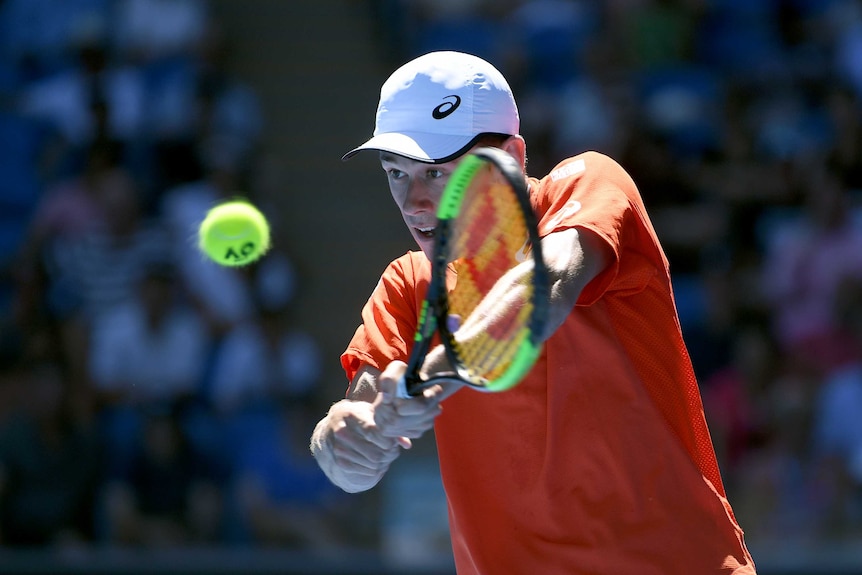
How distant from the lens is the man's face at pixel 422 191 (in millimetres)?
3109

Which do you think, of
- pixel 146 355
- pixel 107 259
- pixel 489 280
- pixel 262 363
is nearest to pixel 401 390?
pixel 489 280

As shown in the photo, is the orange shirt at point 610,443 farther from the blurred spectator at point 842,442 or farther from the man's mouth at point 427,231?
the blurred spectator at point 842,442

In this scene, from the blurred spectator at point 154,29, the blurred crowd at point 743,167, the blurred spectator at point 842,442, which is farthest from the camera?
the blurred spectator at point 154,29

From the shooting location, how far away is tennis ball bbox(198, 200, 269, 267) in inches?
164

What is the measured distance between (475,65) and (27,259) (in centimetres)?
615

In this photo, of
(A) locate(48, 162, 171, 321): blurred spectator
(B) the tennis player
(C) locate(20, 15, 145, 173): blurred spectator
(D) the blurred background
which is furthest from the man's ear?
(C) locate(20, 15, 145, 173): blurred spectator

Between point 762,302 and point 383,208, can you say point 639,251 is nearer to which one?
point 762,302

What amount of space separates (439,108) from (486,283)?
0.46 m

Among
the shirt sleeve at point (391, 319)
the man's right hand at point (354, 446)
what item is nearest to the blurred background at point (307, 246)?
the shirt sleeve at point (391, 319)

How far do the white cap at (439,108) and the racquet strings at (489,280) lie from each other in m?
0.28

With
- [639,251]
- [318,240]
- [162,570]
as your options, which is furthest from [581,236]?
[318,240]

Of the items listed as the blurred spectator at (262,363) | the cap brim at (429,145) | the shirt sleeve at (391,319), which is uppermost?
the cap brim at (429,145)

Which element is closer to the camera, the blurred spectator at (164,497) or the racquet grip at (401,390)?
the racquet grip at (401,390)

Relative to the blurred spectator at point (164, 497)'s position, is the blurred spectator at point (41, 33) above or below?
above
